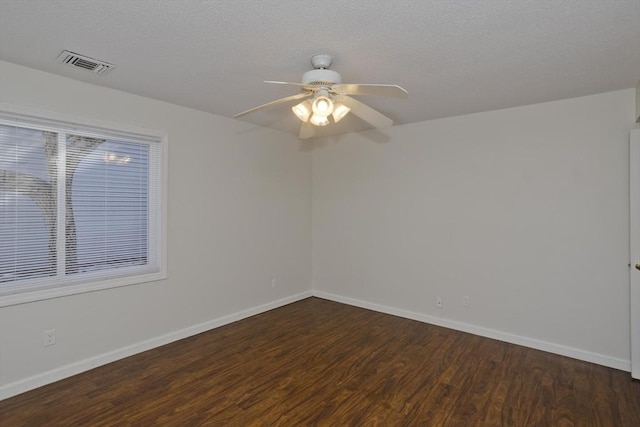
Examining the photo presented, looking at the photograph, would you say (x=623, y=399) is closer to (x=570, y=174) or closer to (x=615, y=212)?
(x=615, y=212)

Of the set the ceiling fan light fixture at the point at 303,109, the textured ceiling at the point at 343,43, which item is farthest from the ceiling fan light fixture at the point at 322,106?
the textured ceiling at the point at 343,43

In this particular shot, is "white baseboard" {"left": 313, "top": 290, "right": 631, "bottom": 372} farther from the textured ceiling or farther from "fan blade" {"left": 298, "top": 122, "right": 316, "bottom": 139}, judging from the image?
"fan blade" {"left": 298, "top": 122, "right": 316, "bottom": 139}

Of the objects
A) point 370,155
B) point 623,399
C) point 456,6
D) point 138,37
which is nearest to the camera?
point 456,6

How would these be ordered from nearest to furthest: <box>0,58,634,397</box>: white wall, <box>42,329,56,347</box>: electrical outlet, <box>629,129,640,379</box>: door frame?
<box>42,329,56,347</box>: electrical outlet → <box>629,129,640,379</box>: door frame → <box>0,58,634,397</box>: white wall

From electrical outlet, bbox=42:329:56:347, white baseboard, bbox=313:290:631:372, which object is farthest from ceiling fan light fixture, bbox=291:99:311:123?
white baseboard, bbox=313:290:631:372

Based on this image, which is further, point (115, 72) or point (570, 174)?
point (570, 174)

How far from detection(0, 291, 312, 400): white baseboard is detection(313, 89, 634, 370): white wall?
169 centimetres

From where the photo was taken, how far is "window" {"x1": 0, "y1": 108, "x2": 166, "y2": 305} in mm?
2508

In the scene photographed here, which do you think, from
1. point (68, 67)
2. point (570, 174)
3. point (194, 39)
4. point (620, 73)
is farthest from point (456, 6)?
point (68, 67)

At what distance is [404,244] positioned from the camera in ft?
13.9

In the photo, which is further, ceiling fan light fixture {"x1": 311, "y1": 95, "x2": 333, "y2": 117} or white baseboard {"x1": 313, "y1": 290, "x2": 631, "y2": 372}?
white baseboard {"x1": 313, "y1": 290, "x2": 631, "y2": 372}

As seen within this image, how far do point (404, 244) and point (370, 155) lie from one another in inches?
51.3

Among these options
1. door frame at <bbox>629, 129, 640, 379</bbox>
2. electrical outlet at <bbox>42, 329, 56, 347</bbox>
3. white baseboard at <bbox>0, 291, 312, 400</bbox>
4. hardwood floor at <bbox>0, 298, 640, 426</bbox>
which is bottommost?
hardwood floor at <bbox>0, 298, 640, 426</bbox>

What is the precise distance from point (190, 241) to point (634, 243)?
4.20 meters
